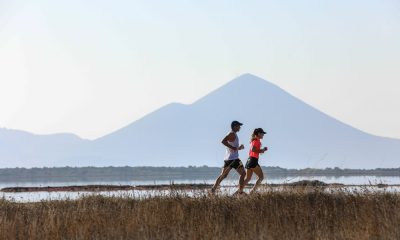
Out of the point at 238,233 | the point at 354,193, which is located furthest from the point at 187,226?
the point at 354,193

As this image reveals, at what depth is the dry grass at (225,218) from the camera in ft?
47.3

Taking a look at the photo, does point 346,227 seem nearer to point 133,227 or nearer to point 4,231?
point 133,227

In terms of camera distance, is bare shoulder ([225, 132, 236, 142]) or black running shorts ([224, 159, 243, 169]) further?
bare shoulder ([225, 132, 236, 142])

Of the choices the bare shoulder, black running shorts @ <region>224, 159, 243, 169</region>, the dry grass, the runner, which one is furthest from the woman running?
the dry grass

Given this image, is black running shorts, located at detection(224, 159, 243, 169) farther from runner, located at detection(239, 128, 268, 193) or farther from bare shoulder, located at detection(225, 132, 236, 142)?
bare shoulder, located at detection(225, 132, 236, 142)

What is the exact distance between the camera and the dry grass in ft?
47.3

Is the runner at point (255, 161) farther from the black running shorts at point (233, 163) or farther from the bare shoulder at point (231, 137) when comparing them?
the bare shoulder at point (231, 137)

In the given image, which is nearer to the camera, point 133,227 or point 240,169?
point 133,227

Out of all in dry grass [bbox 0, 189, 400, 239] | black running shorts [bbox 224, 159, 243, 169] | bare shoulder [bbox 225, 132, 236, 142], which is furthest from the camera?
bare shoulder [bbox 225, 132, 236, 142]

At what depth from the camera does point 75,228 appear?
1511cm

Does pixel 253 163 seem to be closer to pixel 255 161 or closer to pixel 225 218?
pixel 255 161

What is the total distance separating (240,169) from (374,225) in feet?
25.1

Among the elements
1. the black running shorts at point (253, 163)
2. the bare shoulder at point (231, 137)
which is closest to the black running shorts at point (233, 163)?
the black running shorts at point (253, 163)

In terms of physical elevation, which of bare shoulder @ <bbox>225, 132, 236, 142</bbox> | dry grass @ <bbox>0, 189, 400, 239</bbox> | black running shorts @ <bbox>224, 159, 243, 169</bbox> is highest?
bare shoulder @ <bbox>225, 132, 236, 142</bbox>
